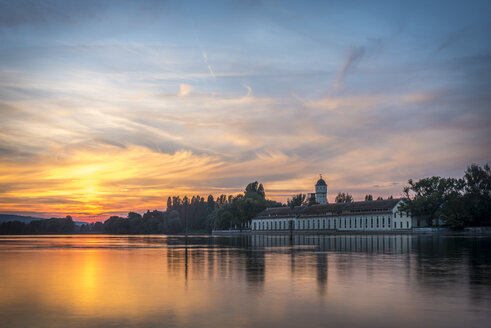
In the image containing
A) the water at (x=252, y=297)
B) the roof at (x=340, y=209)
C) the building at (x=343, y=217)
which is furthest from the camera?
the roof at (x=340, y=209)

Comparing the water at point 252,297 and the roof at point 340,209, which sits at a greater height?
the roof at point 340,209

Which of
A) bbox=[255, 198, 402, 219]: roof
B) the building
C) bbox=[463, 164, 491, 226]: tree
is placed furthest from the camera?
bbox=[255, 198, 402, 219]: roof

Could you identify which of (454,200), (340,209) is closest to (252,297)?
(454,200)

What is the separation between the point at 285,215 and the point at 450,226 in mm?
85309

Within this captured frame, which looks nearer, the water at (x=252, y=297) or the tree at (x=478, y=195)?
the water at (x=252, y=297)

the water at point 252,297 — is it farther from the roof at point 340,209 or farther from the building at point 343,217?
the roof at point 340,209

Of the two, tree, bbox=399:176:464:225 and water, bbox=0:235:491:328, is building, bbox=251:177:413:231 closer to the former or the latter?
Result: tree, bbox=399:176:464:225

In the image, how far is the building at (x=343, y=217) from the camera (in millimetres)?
146000

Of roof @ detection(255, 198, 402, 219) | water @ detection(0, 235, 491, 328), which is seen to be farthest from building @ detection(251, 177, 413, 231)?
water @ detection(0, 235, 491, 328)

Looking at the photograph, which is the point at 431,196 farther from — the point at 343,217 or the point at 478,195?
the point at 343,217

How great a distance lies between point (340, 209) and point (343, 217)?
14.3 ft

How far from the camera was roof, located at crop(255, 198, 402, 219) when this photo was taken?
151 meters

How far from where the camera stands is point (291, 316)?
1466cm

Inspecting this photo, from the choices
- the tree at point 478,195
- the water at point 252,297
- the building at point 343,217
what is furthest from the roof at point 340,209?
the water at point 252,297
